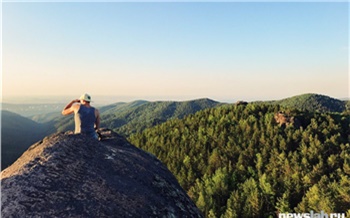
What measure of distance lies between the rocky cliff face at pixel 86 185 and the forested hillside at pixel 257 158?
253 ft

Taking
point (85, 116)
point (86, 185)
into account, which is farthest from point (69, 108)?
point (86, 185)

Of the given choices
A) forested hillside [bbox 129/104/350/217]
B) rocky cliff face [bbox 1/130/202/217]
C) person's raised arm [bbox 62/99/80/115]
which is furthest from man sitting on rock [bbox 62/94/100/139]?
forested hillside [bbox 129/104/350/217]

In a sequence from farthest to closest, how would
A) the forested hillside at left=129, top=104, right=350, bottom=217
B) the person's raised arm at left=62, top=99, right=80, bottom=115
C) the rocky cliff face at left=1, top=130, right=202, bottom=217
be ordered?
1. the forested hillside at left=129, top=104, right=350, bottom=217
2. the person's raised arm at left=62, top=99, right=80, bottom=115
3. the rocky cliff face at left=1, top=130, right=202, bottom=217

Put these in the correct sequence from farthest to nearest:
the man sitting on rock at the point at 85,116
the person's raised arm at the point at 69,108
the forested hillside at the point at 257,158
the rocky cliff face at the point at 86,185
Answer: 1. the forested hillside at the point at 257,158
2. the person's raised arm at the point at 69,108
3. the man sitting on rock at the point at 85,116
4. the rocky cliff face at the point at 86,185

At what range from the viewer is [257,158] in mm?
136500

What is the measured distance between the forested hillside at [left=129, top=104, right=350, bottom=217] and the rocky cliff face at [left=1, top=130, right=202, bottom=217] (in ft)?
253

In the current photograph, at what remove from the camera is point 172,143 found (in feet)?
540

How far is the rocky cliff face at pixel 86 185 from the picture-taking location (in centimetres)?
846

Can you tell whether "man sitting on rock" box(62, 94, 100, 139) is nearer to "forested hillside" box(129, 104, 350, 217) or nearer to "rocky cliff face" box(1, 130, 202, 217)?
"rocky cliff face" box(1, 130, 202, 217)

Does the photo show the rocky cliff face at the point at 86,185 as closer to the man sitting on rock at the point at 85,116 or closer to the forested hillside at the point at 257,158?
the man sitting on rock at the point at 85,116

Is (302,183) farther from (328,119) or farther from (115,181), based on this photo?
(115,181)

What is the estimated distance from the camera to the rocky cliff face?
846 centimetres

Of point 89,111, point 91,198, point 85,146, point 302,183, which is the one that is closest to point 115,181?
point 91,198

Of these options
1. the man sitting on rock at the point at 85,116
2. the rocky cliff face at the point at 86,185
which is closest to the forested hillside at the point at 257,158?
the man sitting on rock at the point at 85,116
